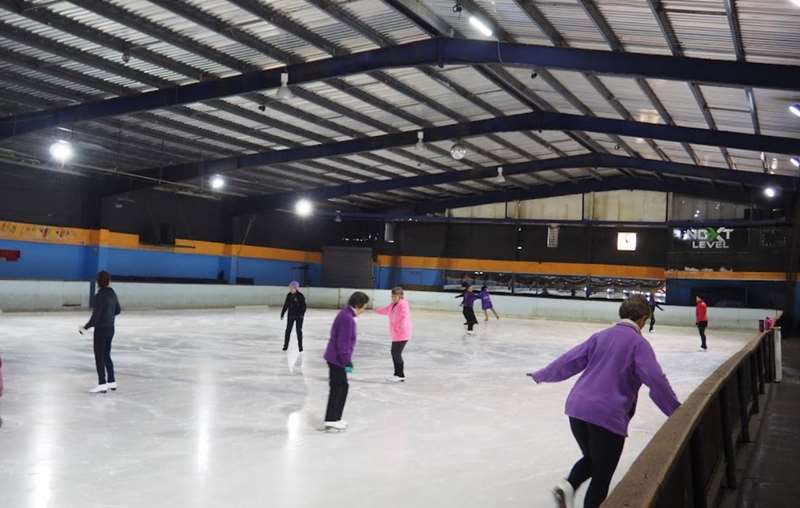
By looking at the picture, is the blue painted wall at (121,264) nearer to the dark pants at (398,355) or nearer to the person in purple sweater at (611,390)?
the dark pants at (398,355)

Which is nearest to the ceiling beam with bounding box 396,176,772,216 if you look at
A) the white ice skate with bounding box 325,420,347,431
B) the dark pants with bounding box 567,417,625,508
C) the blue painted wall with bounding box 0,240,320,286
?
the blue painted wall with bounding box 0,240,320,286

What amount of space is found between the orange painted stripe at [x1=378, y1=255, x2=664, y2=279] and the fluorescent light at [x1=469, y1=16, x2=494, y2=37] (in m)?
26.1

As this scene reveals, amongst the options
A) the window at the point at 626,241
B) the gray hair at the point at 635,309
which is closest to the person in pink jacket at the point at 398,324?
the gray hair at the point at 635,309

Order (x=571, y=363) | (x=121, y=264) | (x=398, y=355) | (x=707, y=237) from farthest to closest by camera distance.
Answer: (x=707, y=237) → (x=121, y=264) → (x=398, y=355) → (x=571, y=363)

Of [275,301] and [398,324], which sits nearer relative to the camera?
[398,324]

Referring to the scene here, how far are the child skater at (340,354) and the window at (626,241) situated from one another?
3175cm

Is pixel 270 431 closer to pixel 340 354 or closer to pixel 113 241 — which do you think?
pixel 340 354

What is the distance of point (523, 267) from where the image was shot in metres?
38.9

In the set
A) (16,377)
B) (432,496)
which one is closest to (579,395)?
(432,496)

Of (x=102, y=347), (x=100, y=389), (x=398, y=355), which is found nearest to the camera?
(x=102, y=347)

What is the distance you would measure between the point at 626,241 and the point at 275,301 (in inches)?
717

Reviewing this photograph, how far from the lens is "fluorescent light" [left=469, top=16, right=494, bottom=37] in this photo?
13.1 meters

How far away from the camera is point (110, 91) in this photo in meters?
18.2

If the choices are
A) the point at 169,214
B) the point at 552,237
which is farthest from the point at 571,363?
the point at 552,237
